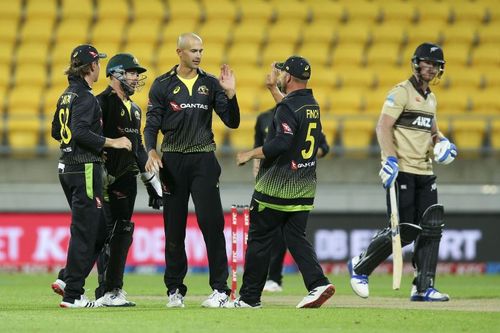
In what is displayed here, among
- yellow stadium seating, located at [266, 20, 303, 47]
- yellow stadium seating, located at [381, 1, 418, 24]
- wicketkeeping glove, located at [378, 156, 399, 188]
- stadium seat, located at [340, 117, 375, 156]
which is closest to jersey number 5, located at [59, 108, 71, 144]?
wicketkeeping glove, located at [378, 156, 399, 188]

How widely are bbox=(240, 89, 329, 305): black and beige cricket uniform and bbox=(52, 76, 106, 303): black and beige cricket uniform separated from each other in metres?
1.40

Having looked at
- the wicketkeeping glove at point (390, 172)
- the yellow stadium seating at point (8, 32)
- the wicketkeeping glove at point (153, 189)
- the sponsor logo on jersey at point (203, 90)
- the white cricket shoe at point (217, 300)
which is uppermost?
the yellow stadium seating at point (8, 32)

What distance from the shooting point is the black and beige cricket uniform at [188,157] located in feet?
34.6

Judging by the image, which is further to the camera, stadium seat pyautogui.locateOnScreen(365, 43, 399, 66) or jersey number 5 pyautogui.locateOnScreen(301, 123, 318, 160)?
stadium seat pyautogui.locateOnScreen(365, 43, 399, 66)

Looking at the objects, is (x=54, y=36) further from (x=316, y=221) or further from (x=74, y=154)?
(x=74, y=154)

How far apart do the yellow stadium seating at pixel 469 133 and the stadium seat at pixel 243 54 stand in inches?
149

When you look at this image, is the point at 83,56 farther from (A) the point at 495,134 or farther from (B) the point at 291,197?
(A) the point at 495,134

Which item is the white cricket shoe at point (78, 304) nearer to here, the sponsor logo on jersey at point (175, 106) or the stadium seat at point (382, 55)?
the sponsor logo on jersey at point (175, 106)

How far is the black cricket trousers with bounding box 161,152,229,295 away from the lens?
10.6 meters

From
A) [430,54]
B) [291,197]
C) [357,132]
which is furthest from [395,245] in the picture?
[357,132]

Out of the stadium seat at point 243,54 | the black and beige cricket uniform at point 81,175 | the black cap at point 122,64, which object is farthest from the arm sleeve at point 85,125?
the stadium seat at point 243,54

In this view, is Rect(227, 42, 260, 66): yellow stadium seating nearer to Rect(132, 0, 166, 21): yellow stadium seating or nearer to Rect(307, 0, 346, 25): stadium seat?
Rect(307, 0, 346, 25): stadium seat

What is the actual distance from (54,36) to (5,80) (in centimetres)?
166

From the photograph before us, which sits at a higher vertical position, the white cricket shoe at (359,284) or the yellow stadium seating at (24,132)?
the yellow stadium seating at (24,132)
